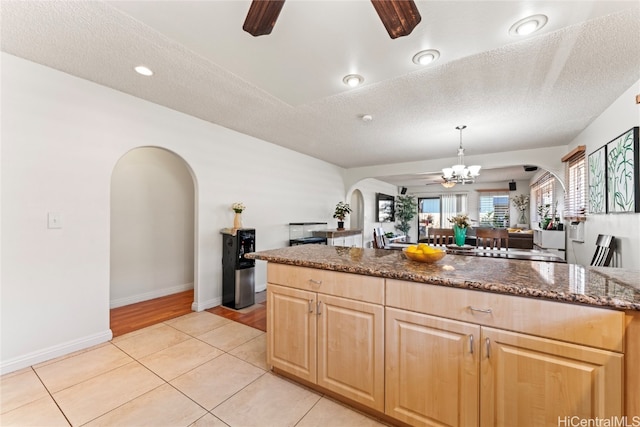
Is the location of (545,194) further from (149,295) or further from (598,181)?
(149,295)

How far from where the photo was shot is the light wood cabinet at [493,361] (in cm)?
105

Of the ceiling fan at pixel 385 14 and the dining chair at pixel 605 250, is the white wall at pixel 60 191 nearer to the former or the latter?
the ceiling fan at pixel 385 14

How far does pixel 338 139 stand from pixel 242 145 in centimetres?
150

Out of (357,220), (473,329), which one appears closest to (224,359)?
(473,329)

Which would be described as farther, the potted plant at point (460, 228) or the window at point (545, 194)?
the window at point (545, 194)

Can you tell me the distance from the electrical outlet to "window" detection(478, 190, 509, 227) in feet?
33.7

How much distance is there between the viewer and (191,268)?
4.39 metres

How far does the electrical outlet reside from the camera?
2223 millimetres

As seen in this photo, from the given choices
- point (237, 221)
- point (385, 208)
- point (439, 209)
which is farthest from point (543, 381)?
point (439, 209)

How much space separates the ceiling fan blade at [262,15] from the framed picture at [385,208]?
7.55 m

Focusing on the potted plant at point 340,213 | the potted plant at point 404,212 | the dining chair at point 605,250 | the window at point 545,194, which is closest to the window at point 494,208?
the window at point 545,194

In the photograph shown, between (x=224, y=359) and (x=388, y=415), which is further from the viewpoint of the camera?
(x=224, y=359)

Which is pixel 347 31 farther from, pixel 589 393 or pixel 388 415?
pixel 388 415

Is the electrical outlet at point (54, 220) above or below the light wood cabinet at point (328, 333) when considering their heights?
above
